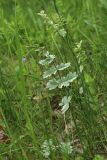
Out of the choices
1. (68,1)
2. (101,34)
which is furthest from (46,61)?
(68,1)

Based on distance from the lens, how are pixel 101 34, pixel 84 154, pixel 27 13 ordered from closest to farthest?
pixel 84 154
pixel 101 34
pixel 27 13

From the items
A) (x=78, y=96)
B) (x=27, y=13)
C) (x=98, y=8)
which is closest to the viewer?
(x=78, y=96)

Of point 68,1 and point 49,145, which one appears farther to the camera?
point 68,1

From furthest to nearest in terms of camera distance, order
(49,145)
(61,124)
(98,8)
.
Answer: (98,8) → (61,124) → (49,145)

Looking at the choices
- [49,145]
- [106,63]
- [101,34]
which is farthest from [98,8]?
[49,145]

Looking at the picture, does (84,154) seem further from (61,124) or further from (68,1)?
(68,1)

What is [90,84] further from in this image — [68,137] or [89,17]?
[89,17]

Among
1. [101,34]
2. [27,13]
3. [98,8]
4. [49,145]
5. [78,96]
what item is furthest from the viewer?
[27,13]

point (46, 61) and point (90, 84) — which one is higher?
point (46, 61)

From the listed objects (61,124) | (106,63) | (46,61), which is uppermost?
(46,61)
